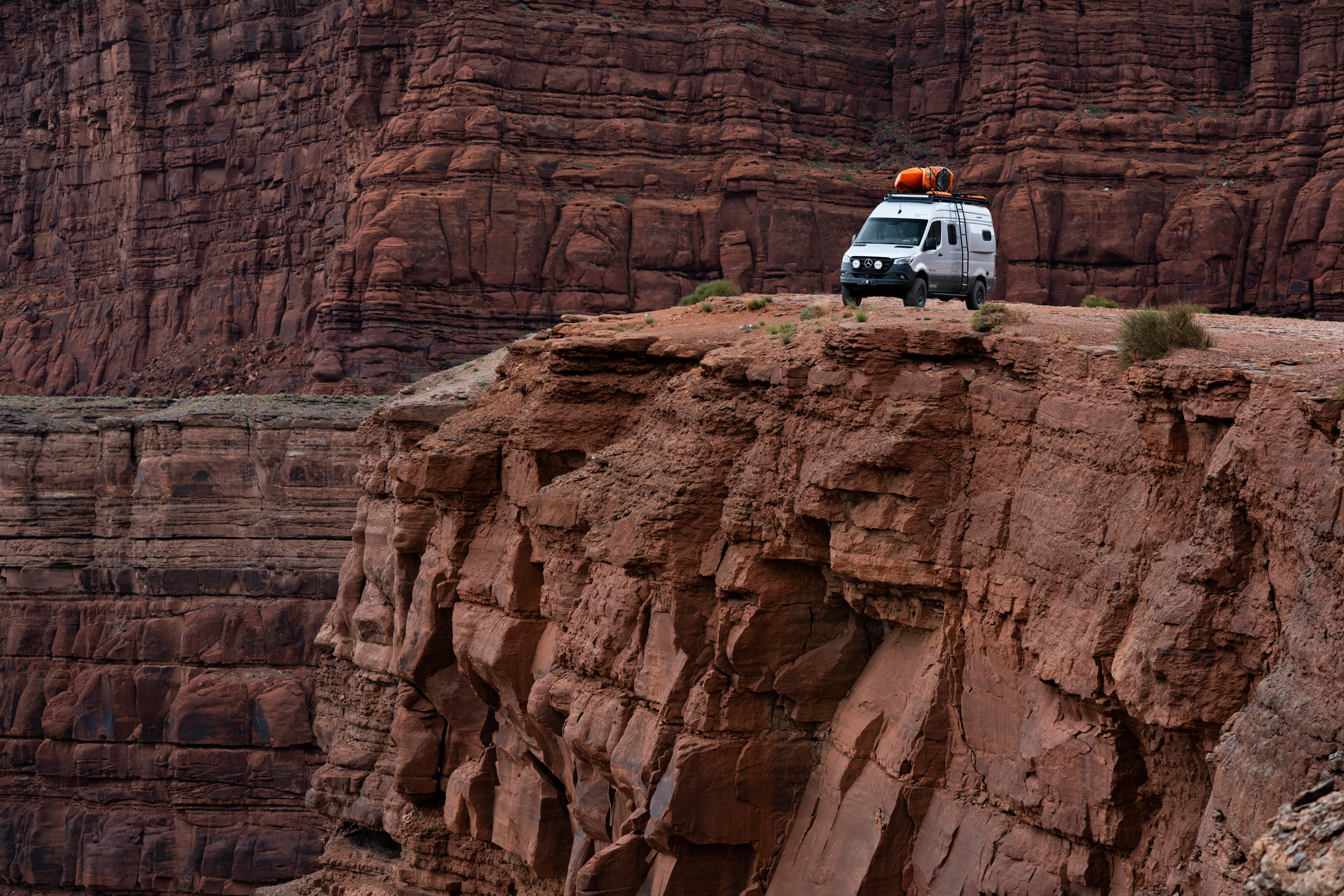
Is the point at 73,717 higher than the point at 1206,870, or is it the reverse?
the point at 1206,870

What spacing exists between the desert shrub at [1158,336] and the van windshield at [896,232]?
422 inches

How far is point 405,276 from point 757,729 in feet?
162

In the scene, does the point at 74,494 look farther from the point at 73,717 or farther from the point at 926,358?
the point at 926,358

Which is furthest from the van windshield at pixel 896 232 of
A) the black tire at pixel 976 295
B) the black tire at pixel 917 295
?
the black tire at pixel 976 295

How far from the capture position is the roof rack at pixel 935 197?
23391 millimetres

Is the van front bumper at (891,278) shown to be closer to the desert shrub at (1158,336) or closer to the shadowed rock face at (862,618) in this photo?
the shadowed rock face at (862,618)

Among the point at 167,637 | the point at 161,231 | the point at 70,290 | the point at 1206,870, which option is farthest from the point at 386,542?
the point at 70,290

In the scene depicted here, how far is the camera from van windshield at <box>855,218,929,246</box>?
22.9 meters

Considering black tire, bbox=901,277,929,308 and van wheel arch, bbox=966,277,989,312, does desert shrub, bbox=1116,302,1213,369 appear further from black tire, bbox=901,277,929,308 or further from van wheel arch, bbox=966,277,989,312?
van wheel arch, bbox=966,277,989,312

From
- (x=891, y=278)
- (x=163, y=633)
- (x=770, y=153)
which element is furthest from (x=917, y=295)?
(x=770, y=153)

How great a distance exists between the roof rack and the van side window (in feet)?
1.24

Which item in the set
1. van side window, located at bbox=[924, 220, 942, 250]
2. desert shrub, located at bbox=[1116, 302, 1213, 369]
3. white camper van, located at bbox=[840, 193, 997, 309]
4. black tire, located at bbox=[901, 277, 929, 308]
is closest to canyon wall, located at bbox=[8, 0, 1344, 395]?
white camper van, located at bbox=[840, 193, 997, 309]

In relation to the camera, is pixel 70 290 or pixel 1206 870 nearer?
pixel 1206 870

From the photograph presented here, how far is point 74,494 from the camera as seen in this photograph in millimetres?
60312
